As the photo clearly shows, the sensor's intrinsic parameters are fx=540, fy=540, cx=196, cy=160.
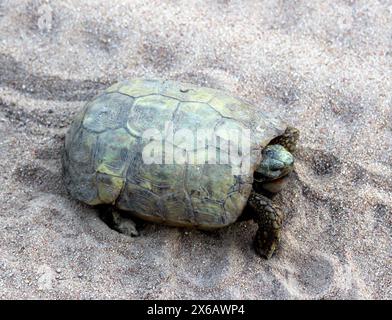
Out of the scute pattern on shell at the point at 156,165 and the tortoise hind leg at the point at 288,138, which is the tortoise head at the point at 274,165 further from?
the tortoise hind leg at the point at 288,138

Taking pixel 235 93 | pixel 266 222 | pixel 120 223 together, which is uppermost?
pixel 235 93

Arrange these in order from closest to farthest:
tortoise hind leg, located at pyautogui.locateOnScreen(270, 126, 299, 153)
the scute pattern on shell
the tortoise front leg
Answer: the scute pattern on shell < the tortoise front leg < tortoise hind leg, located at pyautogui.locateOnScreen(270, 126, 299, 153)

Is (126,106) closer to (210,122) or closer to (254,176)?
(210,122)

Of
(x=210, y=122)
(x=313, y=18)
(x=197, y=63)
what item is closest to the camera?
(x=210, y=122)

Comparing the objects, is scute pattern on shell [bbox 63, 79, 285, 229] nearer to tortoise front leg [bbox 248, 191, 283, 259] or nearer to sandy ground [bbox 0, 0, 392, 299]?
tortoise front leg [bbox 248, 191, 283, 259]

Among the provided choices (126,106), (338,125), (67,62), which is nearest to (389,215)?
(338,125)

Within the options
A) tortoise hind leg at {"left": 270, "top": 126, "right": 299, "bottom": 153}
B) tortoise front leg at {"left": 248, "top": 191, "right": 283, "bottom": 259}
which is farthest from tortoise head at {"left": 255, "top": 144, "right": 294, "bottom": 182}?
tortoise hind leg at {"left": 270, "top": 126, "right": 299, "bottom": 153}

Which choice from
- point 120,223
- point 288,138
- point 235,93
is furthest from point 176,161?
point 235,93

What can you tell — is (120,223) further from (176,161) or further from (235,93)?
(235,93)
